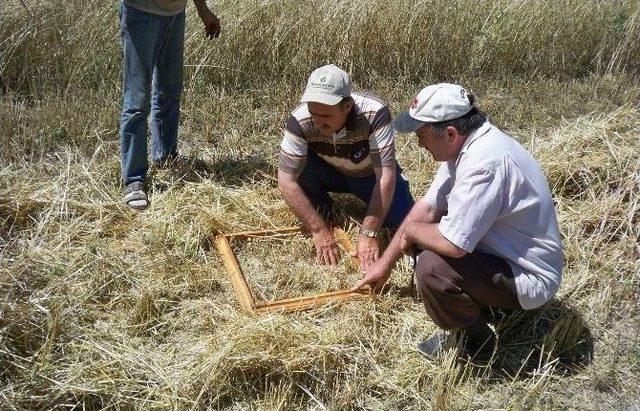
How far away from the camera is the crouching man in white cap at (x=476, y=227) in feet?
9.68

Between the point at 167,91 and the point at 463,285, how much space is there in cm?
255

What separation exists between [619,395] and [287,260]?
6.04 feet

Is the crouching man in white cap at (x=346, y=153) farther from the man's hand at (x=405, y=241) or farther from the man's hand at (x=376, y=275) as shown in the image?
the man's hand at (x=405, y=241)

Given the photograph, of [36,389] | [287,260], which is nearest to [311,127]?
[287,260]

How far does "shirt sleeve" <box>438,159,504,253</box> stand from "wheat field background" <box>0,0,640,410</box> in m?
0.58

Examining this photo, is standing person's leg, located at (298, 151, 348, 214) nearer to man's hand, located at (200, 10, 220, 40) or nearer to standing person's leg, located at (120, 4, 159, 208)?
standing person's leg, located at (120, 4, 159, 208)

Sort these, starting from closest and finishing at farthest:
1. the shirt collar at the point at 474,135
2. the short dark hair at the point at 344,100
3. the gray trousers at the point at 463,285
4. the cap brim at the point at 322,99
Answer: the shirt collar at the point at 474,135
the gray trousers at the point at 463,285
the cap brim at the point at 322,99
the short dark hair at the point at 344,100

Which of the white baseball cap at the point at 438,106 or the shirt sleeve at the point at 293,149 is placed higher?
the white baseball cap at the point at 438,106

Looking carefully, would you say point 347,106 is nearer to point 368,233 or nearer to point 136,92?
point 368,233

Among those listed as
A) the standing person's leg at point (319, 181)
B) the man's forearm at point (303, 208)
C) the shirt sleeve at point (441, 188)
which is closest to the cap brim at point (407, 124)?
the shirt sleeve at point (441, 188)

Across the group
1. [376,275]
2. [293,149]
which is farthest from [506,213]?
[293,149]

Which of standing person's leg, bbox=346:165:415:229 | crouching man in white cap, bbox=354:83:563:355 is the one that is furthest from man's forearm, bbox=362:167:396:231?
crouching man in white cap, bbox=354:83:563:355

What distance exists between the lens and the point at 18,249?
12.8 feet

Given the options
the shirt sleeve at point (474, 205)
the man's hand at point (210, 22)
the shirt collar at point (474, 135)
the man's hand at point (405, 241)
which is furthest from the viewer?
the man's hand at point (210, 22)
